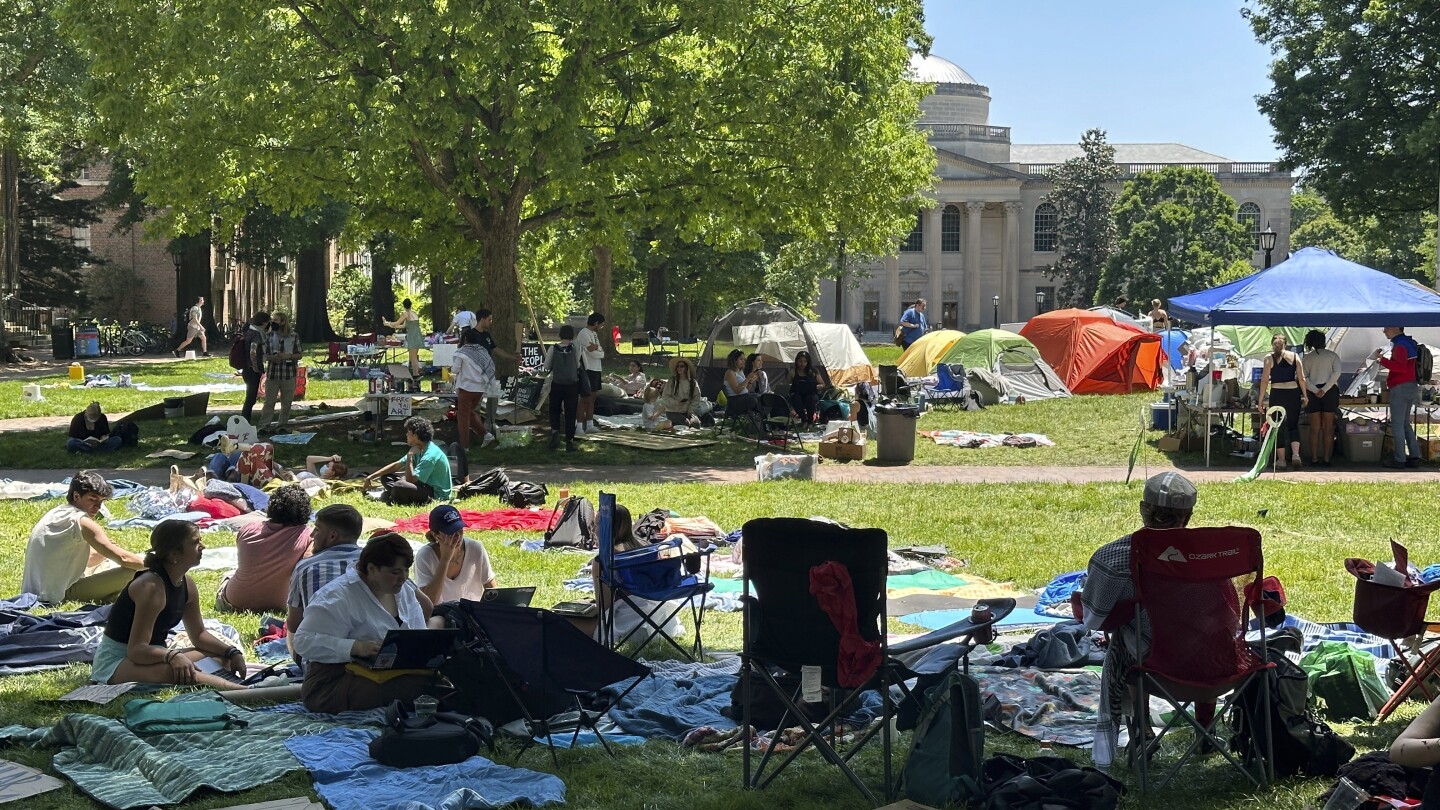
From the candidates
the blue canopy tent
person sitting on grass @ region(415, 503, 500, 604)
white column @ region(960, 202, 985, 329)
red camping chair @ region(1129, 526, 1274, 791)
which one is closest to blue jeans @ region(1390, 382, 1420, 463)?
the blue canopy tent

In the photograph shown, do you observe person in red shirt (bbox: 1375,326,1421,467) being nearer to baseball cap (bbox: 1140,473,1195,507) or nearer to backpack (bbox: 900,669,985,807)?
baseball cap (bbox: 1140,473,1195,507)

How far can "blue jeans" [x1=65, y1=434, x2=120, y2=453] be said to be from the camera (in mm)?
16359

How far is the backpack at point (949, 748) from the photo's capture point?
5.23 meters

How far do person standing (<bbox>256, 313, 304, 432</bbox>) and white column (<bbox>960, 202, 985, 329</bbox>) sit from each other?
79347 mm

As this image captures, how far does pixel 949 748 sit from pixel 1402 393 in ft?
43.6

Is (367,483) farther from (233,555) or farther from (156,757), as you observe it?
(156,757)

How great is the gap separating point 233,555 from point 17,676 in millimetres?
3269

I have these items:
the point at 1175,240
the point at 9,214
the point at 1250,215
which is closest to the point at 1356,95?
the point at 9,214

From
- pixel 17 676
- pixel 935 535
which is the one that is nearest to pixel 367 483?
pixel 935 535

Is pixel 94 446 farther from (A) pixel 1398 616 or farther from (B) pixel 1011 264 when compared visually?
(B) pixel 1011 264

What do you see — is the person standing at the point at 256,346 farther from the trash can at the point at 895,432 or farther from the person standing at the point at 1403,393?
the person standing at the point at 1403,393

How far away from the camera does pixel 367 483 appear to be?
1352cm

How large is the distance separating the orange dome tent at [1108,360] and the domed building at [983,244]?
65103mm

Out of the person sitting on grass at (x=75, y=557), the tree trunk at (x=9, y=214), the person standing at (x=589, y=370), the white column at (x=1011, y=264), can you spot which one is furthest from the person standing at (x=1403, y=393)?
the white column at (x=1011, y=264)
